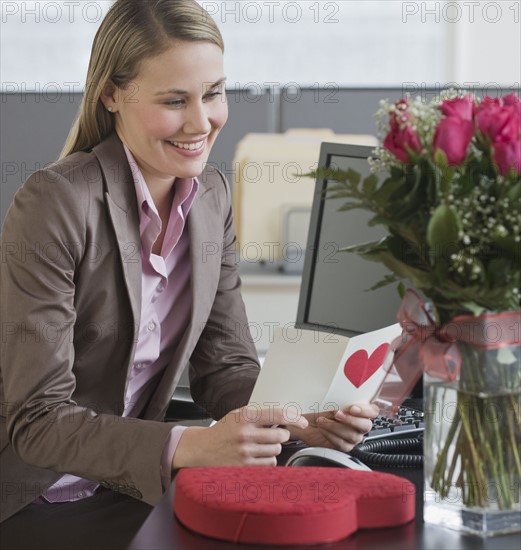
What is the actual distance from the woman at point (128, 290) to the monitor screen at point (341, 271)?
0.16 m

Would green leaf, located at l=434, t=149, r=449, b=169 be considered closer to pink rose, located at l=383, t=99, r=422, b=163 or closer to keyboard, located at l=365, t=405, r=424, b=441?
pink rose, located at l=383, t=99, r=422, b=163

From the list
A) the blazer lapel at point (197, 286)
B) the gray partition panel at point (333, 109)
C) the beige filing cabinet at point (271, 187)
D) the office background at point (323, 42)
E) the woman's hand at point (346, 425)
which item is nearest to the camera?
the woman's hand at point (346, 425)

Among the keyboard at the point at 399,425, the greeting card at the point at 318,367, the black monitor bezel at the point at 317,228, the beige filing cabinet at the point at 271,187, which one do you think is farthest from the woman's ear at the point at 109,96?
the beige filing cabinet at the point at 271,187

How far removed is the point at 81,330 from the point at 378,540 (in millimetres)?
647

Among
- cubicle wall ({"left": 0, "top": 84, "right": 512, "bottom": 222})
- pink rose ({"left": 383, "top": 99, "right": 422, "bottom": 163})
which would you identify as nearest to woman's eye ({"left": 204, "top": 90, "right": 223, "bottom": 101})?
pink rose ({"left": 383, "top": 99, "right": 422, "bottom": 163})

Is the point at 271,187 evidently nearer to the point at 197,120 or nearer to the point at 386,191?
the point at 197,120

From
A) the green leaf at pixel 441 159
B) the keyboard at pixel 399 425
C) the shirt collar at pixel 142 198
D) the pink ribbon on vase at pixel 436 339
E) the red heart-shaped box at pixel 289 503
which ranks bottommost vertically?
the keyboard at pixel 399 425

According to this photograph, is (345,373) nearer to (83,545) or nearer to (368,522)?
(368,522)

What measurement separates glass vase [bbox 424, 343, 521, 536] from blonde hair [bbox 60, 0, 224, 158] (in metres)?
0.71

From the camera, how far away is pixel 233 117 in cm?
328

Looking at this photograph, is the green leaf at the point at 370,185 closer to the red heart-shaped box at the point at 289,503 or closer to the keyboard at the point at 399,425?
the red heart-shaped box at the point at 289,503

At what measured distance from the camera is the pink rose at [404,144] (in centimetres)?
92

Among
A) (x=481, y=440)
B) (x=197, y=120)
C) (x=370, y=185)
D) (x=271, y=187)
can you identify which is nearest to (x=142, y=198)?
(x=197, y=120)

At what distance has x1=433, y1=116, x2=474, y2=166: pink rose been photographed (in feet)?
2.96
